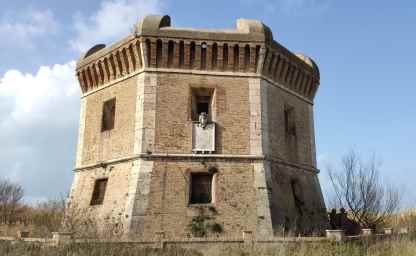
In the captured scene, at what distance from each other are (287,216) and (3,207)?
66.7ft

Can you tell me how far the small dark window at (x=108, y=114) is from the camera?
51.4 ft

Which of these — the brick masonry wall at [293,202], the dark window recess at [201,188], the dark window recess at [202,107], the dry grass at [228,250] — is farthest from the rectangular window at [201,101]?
the dry grass at [228,250]

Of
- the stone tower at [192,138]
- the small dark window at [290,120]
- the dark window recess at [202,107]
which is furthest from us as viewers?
the small dark window at [290,120]

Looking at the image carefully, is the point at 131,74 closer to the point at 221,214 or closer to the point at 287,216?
the point at 221,214

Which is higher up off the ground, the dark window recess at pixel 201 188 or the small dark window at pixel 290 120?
the small dark window at pixel 290 120

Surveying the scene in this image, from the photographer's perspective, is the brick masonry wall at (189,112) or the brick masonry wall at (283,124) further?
the brick masonry wall at (283,124)

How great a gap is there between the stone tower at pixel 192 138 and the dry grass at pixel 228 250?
2061 mm

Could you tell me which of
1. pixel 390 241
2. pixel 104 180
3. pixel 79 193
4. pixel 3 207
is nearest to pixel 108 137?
pixel 104 180

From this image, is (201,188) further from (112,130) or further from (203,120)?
(112,130)

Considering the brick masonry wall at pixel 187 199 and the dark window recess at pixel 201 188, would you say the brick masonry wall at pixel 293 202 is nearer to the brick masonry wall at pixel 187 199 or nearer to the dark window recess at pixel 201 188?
the brick masonry wall at pixel 187 199

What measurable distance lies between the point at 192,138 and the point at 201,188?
165 centimetres

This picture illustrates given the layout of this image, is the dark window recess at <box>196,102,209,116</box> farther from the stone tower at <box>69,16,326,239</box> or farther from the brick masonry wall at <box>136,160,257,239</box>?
the brick masonry wall at <box>136,160,257,239</box>

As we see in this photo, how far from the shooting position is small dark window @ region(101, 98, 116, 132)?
51.4ft

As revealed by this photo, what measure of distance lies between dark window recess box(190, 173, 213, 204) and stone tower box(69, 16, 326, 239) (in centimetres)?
3
